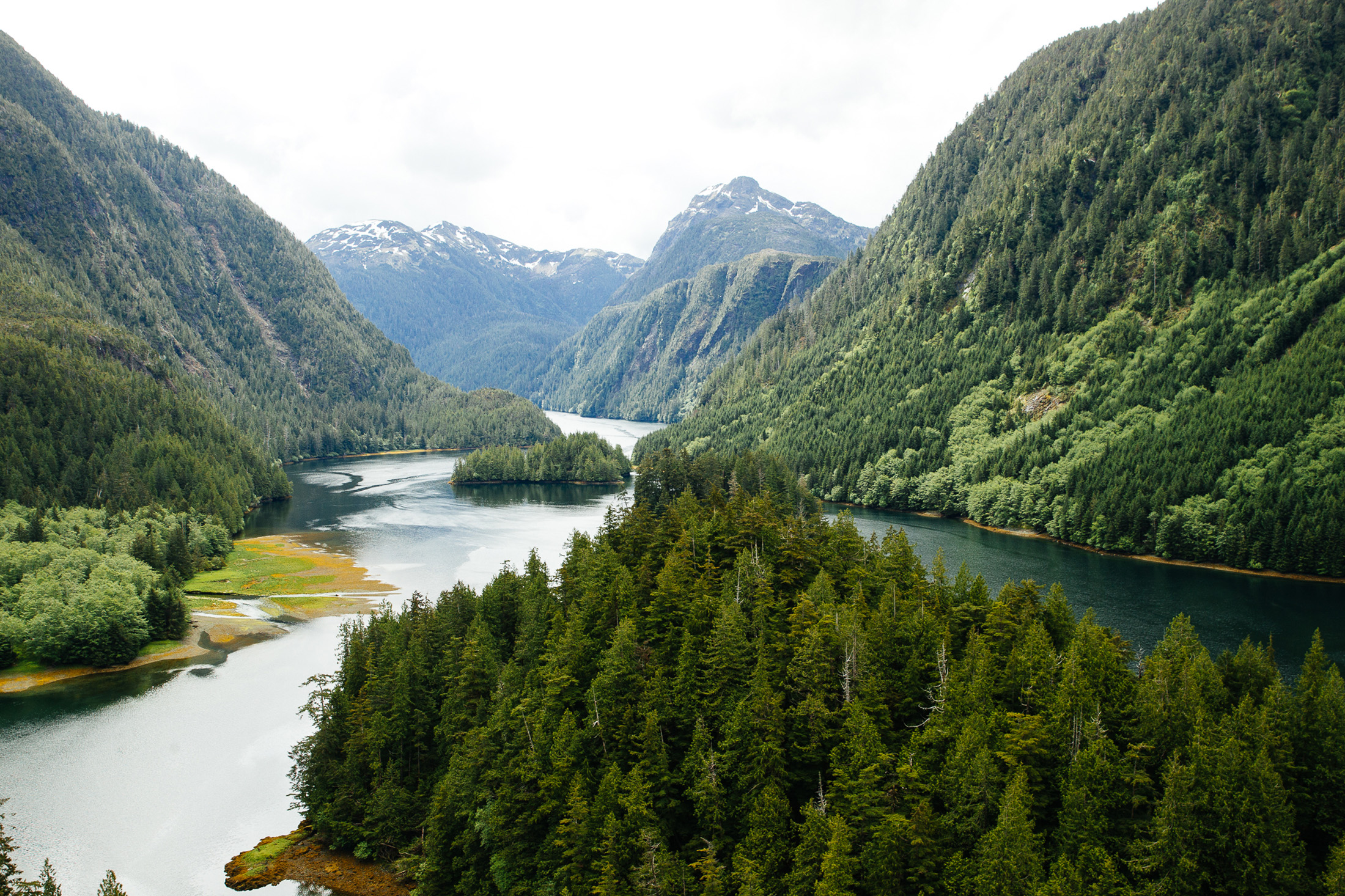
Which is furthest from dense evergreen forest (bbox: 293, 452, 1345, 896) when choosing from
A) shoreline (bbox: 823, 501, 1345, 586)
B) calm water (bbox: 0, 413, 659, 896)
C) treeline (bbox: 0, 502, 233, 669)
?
shoreline (bbox: 823, 501, 1345, 586)

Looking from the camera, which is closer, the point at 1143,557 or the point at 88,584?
the point at 88,584

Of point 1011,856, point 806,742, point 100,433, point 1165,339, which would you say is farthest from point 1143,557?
point 100,433

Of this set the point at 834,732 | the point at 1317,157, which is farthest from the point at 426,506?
the point at 1317,157

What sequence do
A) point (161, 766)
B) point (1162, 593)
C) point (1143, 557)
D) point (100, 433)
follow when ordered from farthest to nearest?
point (100, 433) → point (1143, 557) → point (1162, 593) → point (161, 766)

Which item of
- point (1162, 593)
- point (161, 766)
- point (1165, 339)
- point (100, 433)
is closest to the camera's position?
point (161, 766)

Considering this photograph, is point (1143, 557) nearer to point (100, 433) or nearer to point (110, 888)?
point (110, 888)

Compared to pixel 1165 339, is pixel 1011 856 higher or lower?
lower

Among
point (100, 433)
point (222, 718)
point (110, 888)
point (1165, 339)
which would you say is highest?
point (1165, 339)
